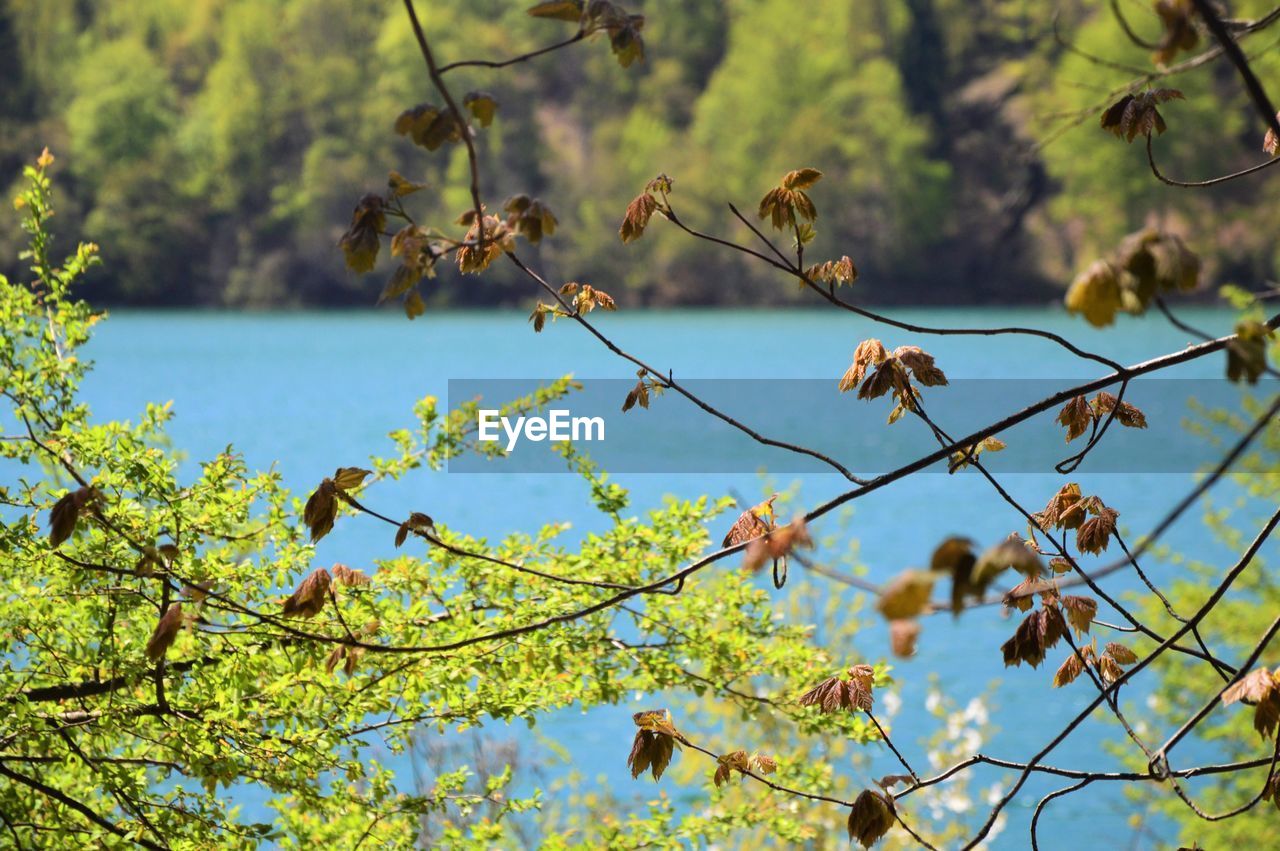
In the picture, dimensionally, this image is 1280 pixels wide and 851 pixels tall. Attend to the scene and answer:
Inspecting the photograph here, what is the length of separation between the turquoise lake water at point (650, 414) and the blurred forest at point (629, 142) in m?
4.36

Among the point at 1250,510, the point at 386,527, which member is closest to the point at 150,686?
the point at 386,527

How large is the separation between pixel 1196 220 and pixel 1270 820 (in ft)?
115

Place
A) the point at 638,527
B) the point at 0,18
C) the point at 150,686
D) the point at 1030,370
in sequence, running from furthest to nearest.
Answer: the point at 0,18
the point at 1030,370
the point at 638,527
the point at 150,686

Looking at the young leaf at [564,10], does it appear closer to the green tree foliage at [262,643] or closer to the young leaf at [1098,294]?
the young leaf at [1098,294]

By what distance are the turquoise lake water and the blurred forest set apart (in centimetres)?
436

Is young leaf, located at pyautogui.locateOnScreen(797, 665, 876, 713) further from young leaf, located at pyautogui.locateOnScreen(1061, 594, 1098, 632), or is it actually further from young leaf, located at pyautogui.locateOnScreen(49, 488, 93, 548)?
young leaf, located at pyautogui.locateOnScreen(49, 488, 93, 548)

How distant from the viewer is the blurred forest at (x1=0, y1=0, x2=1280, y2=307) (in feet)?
135

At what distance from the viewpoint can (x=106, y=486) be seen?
7.98ft

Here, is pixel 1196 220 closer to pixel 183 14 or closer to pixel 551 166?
pixel 551 166

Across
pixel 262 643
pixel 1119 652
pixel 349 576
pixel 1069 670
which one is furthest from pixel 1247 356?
pixel 262 643

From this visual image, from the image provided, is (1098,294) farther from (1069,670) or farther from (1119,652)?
(1119,652)

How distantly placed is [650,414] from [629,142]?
28139mm

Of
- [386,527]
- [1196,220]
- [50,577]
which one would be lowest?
[386,527]

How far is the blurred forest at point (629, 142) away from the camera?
1619 inches
